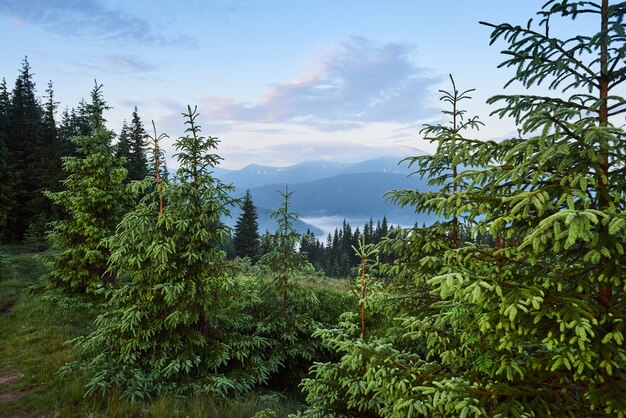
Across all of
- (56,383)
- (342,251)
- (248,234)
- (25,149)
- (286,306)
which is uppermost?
(25,149)

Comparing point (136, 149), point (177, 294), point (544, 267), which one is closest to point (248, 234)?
point (136, 149)

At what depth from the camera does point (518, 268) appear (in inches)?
174

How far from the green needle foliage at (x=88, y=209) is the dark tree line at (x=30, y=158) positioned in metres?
18.3

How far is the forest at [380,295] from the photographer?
144 inches

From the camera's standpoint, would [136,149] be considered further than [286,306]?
Yes

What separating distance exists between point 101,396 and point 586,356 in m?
8.97

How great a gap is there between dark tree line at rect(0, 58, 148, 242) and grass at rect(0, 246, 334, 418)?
22.0 meters

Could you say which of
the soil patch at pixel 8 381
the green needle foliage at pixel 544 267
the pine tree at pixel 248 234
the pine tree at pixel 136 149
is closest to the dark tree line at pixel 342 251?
the pine tree at pixel 248 234

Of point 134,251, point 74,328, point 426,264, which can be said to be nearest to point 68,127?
point 74,328

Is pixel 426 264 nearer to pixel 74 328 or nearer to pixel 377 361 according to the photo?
pixel 377 361

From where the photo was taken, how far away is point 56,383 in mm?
9023

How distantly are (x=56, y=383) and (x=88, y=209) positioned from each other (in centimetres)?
967

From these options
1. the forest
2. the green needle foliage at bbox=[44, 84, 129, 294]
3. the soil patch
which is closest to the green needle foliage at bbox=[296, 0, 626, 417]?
the forest

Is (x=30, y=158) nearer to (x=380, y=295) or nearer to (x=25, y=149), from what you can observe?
(x=25, y=149)
